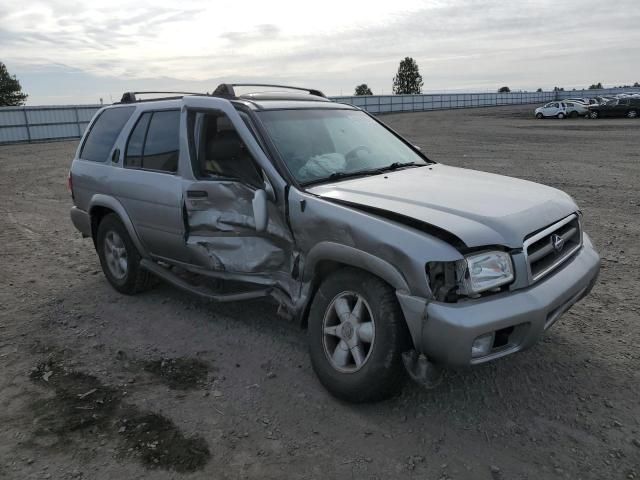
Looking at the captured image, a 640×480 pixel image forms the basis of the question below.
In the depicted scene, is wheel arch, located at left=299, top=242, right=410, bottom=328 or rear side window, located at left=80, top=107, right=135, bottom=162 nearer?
wheel arch, located at left=299, top=242, right=410, bottom=328

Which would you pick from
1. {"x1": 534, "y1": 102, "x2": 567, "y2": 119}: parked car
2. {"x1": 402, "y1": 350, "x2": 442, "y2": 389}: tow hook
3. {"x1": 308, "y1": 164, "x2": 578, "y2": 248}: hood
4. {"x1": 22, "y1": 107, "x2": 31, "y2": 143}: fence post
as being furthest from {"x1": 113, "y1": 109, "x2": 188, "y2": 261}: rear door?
{"x1": 534, "y1": 102, "x2": 567, "y2": 119}: parked car

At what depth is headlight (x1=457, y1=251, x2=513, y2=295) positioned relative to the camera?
9.05ft

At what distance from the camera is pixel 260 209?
359 cm

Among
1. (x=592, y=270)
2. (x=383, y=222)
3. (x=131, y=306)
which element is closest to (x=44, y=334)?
(x=131, y=306)

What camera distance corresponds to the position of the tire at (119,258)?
16.9ft

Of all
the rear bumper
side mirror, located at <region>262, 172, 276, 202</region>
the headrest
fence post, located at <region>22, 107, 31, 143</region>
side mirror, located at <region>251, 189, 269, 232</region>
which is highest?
fence post, located at <region>22, 107, 31, 143</region>

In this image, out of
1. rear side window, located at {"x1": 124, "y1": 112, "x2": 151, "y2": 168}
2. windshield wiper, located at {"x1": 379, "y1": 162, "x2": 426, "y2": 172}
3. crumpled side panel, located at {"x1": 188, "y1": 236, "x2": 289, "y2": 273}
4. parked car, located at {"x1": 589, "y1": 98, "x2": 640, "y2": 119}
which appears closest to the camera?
crumpled side panel, located at {"x1": 188, "y1": 236, "x2": 289, "y2": 273}

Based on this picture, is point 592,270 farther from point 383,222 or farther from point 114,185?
point 114,185

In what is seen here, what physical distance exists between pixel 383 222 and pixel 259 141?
Answer: 1.27 metres

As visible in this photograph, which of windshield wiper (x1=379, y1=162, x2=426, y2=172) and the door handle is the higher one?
windshield wiper (x1=379, y1=162, x2=426, y2=172)

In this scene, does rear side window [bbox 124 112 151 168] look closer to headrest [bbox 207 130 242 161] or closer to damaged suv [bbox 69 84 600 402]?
damaged suv [bbox 69 84 600 402]

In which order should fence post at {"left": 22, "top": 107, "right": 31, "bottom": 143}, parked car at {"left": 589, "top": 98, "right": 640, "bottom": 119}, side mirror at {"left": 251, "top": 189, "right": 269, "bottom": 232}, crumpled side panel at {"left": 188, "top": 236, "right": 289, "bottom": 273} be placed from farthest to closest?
1. parked car at {"left": 589, "top": 98, "right": 640, "bottom": 119}
2. fence post at {"left": 22, "top": 107, "right": 31, "bottom": 143}
3. crumpled side panel at {"left": 188, "top": 236, "right": 289, "bottom": 273}
4. side mirror at {"left": 251, "top": 189, "right": 269, "bottom": 232}

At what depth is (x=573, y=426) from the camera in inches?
119

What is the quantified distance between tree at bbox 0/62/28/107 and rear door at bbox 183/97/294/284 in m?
77.0
